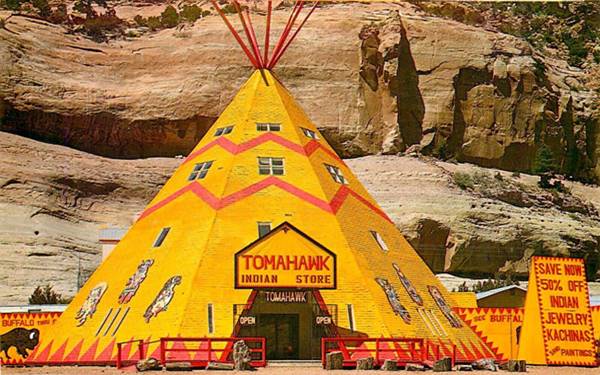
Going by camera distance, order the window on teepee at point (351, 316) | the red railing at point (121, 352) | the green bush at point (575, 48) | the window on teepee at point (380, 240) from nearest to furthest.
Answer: the red railing at point (121, 352) < the window on teepee at point (351, 316) < the window on teepee at point (380, 240) < the green bush at point (575, 48)

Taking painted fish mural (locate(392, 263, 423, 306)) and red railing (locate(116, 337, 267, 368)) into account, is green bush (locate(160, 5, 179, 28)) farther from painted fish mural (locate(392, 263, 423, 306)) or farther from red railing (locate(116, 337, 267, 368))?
red railing (locate(116, 337, 267, 368))

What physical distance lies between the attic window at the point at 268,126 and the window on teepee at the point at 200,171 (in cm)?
227

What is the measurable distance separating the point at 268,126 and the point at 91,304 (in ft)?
30.6

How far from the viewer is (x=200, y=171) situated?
Result: 49844 millimetres

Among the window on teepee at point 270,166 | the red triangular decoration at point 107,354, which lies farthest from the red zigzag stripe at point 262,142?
the red triangular decoration at point 107,354

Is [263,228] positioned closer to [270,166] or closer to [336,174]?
[270,166]

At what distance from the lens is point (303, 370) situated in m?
38.9

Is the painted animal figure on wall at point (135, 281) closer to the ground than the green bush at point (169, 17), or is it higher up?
closer to the ground

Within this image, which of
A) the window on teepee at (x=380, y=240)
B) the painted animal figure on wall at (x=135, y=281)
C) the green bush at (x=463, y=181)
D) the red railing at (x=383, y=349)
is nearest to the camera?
the red railing at (x=383, y=349)

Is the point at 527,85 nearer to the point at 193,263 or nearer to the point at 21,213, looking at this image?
the point at 21,213

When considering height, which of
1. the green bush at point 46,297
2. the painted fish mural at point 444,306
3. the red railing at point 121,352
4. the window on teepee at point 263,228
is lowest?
the red railing at point 121,352

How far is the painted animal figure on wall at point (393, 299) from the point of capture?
44.9 meters

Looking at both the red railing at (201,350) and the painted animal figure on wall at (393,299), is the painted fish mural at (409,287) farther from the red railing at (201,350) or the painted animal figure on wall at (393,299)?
the red railing at (201,350)

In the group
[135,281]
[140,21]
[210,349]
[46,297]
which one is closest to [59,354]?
[135,281]
